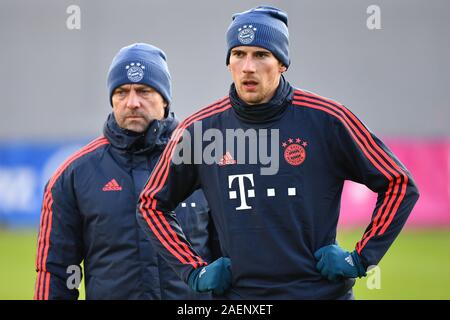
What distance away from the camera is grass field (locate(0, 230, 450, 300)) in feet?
38.4

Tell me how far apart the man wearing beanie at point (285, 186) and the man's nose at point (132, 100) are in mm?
990

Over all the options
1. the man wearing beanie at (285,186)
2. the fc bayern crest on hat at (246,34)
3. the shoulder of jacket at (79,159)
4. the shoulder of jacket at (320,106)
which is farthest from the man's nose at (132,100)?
the shoulder of jacket at (320,106)

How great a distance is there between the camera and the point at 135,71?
19.7 feet

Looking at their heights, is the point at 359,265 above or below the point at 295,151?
below

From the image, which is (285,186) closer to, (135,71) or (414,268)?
(135,71)

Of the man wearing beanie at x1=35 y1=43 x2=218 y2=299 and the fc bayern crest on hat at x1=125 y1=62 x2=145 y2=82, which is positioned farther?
the fc bayern crest on hat at x1=125 y1=62 x2=145 y2=82

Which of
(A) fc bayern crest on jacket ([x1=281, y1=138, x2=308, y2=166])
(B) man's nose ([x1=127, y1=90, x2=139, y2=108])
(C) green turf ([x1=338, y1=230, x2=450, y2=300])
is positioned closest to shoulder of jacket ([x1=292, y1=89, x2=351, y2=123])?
(A) fc bayern crest on jacket ([x1=281, y1=138, x2=308, y2=166])

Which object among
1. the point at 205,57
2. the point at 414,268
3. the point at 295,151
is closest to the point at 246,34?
the point at 295,151

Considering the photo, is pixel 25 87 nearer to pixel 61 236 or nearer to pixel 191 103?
pixel 191 103

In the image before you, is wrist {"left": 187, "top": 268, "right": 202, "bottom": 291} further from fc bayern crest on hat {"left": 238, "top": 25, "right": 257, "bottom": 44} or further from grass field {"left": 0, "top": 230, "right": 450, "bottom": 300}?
grass field {"left": 0, "top": 230, "right": 450, "bottom": 300}

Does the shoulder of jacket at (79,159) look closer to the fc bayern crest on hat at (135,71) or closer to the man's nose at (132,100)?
the man's nose at (132,100)

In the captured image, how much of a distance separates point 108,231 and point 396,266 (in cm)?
915

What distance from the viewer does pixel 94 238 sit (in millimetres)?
5676

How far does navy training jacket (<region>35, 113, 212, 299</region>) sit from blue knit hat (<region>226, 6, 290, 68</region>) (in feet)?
3.66
